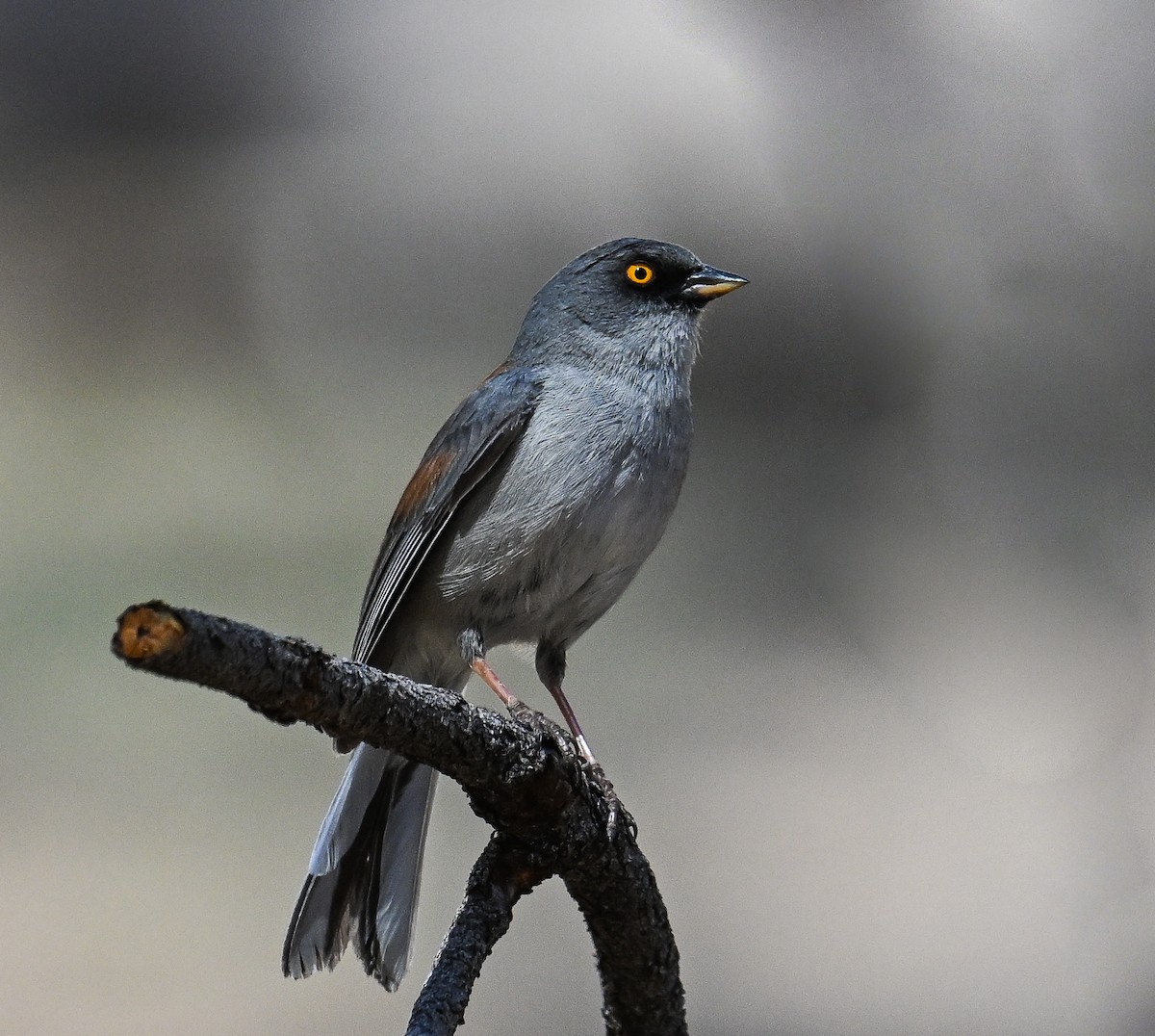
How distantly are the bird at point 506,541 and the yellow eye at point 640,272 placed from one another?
46 mm

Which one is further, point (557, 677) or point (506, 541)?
point (557, 677)

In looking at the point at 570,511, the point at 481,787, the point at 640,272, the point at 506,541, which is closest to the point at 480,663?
the point at 506,541

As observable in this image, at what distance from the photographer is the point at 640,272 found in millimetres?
2836

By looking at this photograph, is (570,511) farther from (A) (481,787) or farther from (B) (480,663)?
(A) (481,787)

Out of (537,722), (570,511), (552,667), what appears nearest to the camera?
(537,722)

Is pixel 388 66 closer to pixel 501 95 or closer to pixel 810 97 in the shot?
pixel 501 95

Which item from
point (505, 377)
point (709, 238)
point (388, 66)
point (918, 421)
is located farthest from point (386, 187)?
point (505, 377)

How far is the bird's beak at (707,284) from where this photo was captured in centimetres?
278

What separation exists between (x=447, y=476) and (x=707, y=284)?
794 millimetres

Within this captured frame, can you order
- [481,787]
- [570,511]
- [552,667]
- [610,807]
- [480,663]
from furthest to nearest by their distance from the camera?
[552,667] → [480,663] → [570,511] → [610,807] → [481,787]

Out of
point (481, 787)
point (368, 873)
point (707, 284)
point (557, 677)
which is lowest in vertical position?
point (481, 787)

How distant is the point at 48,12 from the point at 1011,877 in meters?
5.31

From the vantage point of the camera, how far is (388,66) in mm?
5238

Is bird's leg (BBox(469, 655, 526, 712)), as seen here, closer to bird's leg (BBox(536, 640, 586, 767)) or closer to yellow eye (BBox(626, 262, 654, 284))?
bird's leg (BBox(536, 640, 586, 767))
